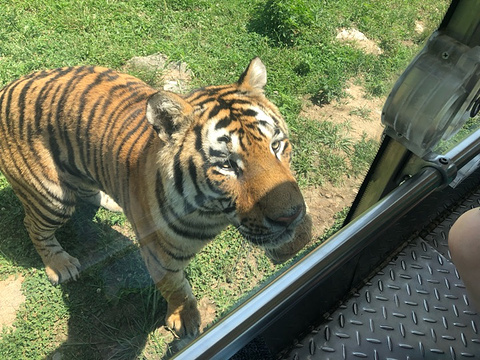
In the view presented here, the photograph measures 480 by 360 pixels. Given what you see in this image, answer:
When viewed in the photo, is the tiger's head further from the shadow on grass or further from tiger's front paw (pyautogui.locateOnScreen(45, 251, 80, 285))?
tiger's front paw (pyautogui.locateOnScreen(45, 251, 80, 285))

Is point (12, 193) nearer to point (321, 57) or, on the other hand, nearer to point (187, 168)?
point (187, 168)

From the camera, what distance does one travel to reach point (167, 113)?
1216 mm

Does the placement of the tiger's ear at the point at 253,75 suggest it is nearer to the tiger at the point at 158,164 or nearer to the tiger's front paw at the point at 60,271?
the tiger at the point at 158,164

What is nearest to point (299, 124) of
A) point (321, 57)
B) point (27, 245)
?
point (321, 57)

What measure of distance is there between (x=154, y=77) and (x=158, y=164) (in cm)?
59

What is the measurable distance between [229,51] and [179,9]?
13.7 inches

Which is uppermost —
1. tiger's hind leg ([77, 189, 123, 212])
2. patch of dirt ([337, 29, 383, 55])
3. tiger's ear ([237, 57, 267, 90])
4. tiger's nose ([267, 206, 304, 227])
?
patch of dirt ([337, 29, 383, 55])

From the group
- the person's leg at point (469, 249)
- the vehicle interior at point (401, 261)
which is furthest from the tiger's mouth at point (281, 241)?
the person's leg at point (469, 249)

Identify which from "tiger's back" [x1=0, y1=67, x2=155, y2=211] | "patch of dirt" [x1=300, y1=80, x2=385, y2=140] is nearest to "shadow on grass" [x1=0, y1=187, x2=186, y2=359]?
"tiger's back" [x1=0, y1=67, x2=155, y2=211]

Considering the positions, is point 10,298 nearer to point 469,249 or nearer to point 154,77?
point 154,77

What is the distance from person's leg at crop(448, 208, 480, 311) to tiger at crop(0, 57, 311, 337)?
44 centimetres

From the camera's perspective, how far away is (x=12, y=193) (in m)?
1.68

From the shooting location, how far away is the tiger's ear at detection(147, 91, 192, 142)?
1.17 m

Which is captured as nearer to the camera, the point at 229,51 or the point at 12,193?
the point at 12,193
